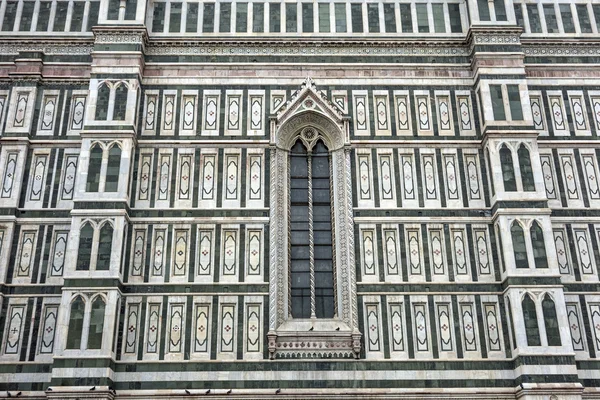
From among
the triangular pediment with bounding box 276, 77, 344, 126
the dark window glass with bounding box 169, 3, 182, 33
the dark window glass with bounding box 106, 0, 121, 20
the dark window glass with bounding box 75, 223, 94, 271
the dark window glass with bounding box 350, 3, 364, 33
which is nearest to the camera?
the dark window glass with bounding box 75, 223, 94, 271

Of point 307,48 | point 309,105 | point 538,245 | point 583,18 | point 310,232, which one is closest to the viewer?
point 538,245

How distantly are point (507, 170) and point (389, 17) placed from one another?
5892mm

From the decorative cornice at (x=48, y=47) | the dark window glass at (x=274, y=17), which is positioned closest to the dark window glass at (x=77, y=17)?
the decorative cornice at (x=48, y=47)

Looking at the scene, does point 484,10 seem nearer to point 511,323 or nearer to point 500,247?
point 500,247

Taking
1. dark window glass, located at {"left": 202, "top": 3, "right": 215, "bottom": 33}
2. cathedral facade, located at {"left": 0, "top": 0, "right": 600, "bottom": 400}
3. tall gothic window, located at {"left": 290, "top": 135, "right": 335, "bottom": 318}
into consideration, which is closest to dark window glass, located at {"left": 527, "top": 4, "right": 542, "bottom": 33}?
cathedral facade, located at {"left": 0, "top": 0, "right": 600, "bottom": 400}

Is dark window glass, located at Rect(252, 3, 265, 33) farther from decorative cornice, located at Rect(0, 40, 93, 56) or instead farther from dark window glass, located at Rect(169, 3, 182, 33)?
decorative cornice, located at Rect(0, 40, 93, 56)

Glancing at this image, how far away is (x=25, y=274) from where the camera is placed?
1944cm

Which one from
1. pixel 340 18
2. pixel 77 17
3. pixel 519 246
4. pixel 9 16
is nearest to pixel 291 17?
pixel 340 18

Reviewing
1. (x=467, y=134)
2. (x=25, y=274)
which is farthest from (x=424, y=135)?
(x=25, y=274)

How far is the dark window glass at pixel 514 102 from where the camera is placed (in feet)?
68.1

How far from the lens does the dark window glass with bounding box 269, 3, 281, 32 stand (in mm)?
22203

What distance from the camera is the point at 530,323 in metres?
18.5

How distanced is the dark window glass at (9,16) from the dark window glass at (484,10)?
1359 centimetres

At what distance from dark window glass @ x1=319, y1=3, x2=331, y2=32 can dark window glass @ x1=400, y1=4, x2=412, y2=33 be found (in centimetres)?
219
